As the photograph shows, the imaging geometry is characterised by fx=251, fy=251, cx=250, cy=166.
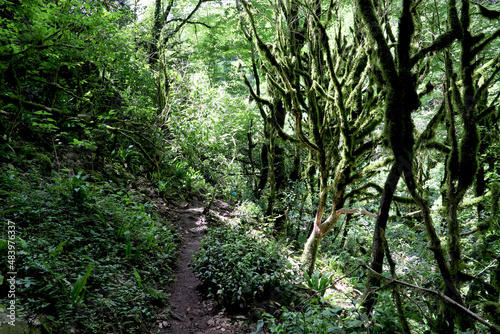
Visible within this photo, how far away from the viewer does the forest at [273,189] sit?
256 centimetres

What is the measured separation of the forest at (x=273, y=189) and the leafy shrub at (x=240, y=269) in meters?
0.04

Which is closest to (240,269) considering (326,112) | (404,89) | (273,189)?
(273,189)

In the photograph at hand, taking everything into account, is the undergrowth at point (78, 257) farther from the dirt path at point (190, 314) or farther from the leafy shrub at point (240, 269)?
the leafy shrub at point (240, 269)

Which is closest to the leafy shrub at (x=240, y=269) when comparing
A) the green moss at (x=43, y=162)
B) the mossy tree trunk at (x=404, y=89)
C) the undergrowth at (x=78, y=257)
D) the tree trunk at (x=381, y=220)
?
the undergrowth at (x=78, y=257)

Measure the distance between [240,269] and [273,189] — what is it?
386cm

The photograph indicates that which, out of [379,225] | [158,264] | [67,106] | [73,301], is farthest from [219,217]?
[379,225]

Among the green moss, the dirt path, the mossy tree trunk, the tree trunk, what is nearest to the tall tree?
the tree trunk

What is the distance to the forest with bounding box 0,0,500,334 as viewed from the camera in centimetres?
256

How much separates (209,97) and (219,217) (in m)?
4.57

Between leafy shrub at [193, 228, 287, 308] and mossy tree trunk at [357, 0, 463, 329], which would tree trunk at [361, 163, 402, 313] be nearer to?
mossy tree trunk at [357, 0, 463, 329]

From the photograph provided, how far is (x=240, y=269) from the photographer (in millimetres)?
5070

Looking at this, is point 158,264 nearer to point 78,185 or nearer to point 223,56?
point 78,185

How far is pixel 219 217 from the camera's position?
980cm

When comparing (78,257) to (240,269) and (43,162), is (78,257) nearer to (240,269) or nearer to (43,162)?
(240,269)
